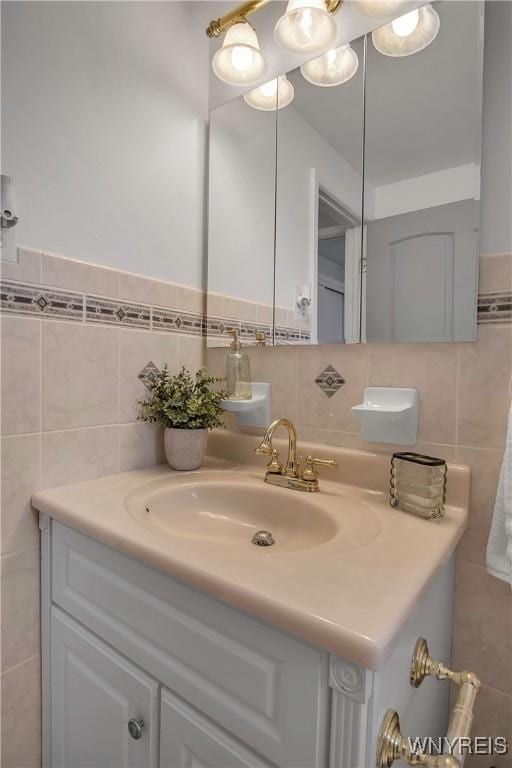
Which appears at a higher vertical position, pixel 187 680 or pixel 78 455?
pixel 78 455

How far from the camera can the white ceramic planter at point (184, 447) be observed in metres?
1.04

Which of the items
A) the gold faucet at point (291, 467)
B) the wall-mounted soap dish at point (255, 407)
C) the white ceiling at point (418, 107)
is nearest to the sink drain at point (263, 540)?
the gold faucet at point (291, 467)

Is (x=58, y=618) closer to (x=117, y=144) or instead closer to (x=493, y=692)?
(x=493, y=692)

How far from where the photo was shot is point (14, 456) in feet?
2.65

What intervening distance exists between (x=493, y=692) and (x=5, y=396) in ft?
3.79

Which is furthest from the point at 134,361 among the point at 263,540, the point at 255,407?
the point at 263,540

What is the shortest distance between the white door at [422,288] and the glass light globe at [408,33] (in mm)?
423

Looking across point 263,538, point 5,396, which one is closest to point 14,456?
point 5,396

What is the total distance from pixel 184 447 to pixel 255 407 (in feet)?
0.75

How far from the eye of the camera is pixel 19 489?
0.82 metres

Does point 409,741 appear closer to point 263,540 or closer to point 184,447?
point 263,540

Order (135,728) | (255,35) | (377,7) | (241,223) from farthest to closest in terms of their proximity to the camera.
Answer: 1. (241,223)
2. (255,35)
3. (377,7)
4. (135,728)

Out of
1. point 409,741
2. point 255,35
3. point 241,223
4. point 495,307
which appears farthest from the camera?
point 241,223

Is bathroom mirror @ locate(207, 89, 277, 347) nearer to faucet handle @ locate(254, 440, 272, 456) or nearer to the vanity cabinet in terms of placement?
faucet handle @ locate(254, 440, 272, 456)
